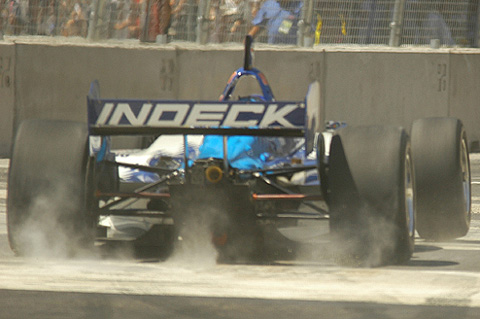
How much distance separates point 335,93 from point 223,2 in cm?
219

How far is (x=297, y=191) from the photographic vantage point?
7.64 m

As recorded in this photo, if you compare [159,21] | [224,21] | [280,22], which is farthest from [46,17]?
[280,22]

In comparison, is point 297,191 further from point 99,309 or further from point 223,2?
point 223,2

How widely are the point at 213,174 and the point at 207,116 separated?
39 cm

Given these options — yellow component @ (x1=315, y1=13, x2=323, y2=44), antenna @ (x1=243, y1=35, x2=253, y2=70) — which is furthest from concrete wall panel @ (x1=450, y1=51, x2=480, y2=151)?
antenna @ (x1=243, y1=35, x2=253, y2=70)

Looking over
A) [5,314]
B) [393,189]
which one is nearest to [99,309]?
[5,314]

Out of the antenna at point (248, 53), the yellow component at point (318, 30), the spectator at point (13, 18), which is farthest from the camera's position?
the yellow component at point (318, 30)

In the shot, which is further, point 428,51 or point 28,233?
point 428,51

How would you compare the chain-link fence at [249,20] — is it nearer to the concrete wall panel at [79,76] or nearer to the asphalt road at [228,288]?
the concrete wall panel at [79,76]

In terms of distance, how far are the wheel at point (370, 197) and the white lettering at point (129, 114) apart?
45.2 inches

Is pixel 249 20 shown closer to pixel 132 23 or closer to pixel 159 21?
pixel 159 21

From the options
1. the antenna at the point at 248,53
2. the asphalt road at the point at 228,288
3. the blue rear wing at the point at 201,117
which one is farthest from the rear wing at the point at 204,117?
the antenna at the point at 248,53

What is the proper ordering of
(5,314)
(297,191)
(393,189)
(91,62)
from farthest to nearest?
1. (91,62)
2. (297,191)
3. (393,189)
4. (5,314)

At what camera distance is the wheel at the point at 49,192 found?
6.64 m
